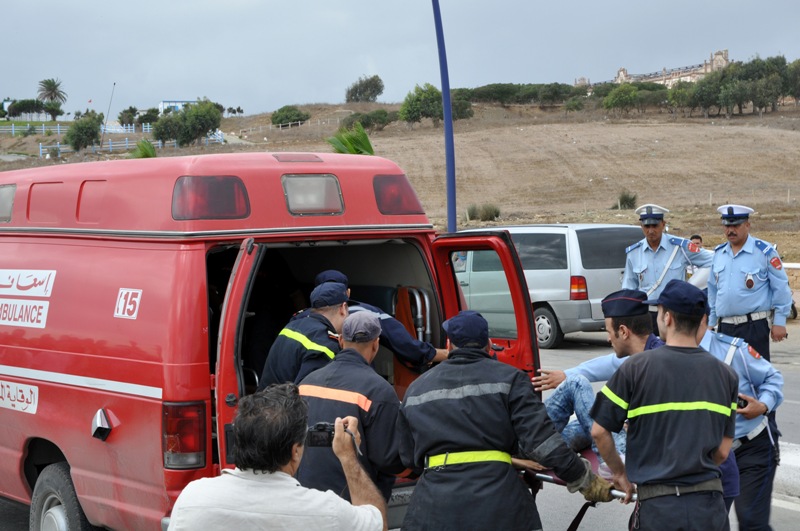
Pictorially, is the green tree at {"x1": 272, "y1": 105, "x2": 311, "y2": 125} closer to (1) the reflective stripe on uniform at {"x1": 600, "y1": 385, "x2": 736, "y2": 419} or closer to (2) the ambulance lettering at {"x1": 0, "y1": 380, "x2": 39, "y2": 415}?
(2) the ambulance lettering at {"x1": 0, "y1": 380, "x2": 39, "y2": 415}

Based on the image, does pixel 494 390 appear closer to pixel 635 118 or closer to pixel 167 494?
pixel 167 494

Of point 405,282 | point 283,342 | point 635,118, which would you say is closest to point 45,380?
point 283,342

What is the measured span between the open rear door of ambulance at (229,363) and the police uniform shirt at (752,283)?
4987 millimetres

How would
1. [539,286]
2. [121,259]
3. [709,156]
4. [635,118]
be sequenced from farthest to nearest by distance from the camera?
1. [635,118]
2. [709,156]
3. [539,286]
4. [121,259]

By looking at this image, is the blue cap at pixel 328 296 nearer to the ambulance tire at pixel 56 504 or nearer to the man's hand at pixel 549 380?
the man's hand at pixel 549 380

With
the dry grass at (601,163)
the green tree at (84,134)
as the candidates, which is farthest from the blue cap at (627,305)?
the green tree at (84,134)

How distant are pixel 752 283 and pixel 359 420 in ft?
16.4

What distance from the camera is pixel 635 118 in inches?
3755

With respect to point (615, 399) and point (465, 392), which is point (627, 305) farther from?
point (465, 392)

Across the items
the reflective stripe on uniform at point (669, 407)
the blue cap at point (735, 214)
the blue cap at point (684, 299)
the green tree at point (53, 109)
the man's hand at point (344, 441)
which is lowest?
the man's hand at point (344, 441)

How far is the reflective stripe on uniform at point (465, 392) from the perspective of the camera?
4.07 m

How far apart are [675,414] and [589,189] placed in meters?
55.9

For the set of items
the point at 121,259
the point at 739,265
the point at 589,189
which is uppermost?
the point at 121,259

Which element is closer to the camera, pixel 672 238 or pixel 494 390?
pixel 494 390
